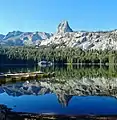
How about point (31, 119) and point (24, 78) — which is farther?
point (24, 78)

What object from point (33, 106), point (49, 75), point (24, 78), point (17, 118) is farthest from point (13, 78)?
point (17, 118)

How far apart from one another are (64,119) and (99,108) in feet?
41.3

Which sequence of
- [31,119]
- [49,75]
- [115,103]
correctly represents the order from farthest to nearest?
[49,75], [115,103], [31,119]

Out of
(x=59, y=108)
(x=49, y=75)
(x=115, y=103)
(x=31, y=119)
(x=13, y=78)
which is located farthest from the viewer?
(x=49, y=75)

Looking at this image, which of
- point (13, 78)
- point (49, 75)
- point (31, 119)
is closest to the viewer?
point (31, 119)

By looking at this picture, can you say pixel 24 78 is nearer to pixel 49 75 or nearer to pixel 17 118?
pixel 49 75

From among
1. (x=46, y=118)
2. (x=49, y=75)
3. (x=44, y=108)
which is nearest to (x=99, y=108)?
(x=44, y=108)

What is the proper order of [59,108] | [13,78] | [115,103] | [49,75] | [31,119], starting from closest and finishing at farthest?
[31,119], [59,108], [115,103], [13,78], [49,75]

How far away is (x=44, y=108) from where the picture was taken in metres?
41.3

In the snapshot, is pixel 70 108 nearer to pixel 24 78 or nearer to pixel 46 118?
pixel 46 118

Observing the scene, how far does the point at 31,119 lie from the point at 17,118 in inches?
67.5

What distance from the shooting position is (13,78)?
303 ft

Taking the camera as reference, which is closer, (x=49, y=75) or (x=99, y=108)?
(x=99, y=108)

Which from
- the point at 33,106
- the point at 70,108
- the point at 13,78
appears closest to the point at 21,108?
the point at 33,106
